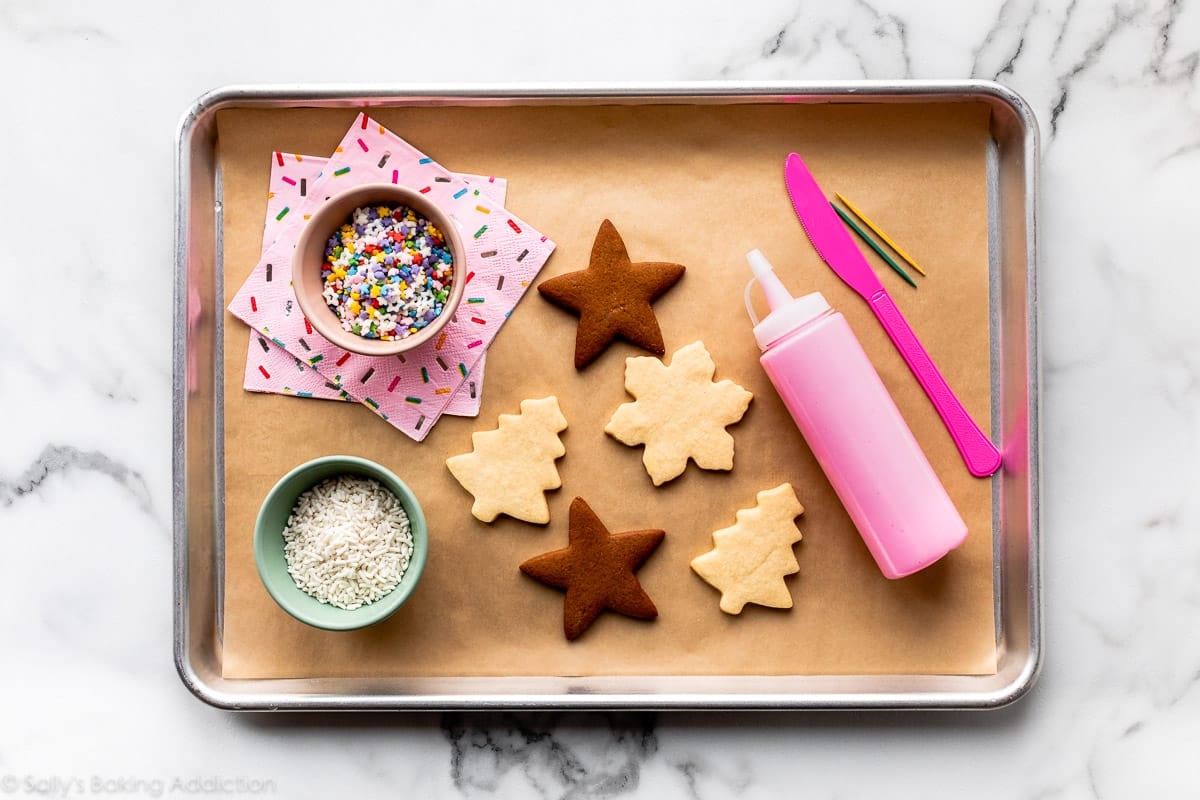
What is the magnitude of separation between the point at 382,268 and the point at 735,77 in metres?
0.57

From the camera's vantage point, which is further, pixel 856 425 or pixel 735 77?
pixel 735 77

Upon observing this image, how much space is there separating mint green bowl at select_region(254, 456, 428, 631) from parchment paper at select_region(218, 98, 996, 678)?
8 centimetres

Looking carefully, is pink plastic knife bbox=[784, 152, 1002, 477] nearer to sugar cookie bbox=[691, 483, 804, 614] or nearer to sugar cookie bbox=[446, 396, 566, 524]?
sugar cookie bbox=[691, 483, 804, 614]

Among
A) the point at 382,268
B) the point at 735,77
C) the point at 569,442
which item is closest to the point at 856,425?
the point at 569,442

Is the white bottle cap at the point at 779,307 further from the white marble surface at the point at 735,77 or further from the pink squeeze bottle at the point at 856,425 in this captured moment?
the white marble surface at the point at 735,77

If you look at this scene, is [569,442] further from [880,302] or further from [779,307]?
[880,302]

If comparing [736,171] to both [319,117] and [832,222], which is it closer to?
[832,222]

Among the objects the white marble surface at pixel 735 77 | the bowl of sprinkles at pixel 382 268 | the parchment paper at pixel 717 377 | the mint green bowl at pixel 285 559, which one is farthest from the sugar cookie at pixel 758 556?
the bowl of sprinkles at pixel 382 268

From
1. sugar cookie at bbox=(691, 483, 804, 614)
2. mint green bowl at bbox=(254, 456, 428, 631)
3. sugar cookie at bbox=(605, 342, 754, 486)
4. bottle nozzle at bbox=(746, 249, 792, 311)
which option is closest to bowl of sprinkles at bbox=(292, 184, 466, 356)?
mint green bowl at bbox=(254, 456, 428, 631)

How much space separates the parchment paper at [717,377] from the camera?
128 cm

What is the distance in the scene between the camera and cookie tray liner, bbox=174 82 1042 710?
125 cm

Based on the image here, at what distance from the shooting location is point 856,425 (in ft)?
3.91

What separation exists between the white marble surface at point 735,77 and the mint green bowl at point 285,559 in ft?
0.70

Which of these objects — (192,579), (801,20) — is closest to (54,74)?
(192,579)
